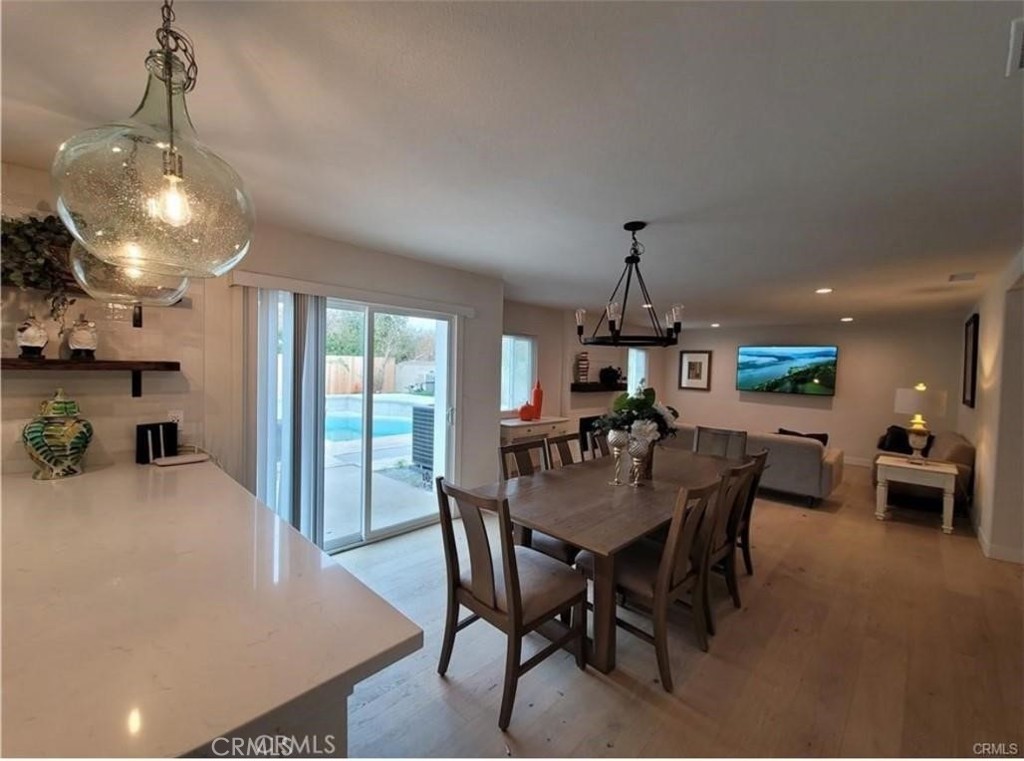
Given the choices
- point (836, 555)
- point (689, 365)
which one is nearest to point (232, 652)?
point (836, 555)

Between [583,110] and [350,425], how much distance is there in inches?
108

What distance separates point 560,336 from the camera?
243 inches

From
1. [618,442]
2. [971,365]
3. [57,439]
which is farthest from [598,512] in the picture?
[971,365]

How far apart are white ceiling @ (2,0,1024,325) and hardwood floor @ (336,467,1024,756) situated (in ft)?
7.67

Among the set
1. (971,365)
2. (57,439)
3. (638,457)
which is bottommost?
(638,457)

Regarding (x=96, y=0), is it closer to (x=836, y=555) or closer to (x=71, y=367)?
(x=71, y=367)

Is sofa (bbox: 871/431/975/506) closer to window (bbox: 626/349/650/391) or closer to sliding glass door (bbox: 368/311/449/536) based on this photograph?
window (bbox: 626/349/650/391)

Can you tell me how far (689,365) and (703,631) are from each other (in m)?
7.23

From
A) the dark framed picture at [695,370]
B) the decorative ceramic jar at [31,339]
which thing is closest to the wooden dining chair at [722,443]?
the decorative ceramic jar at [31,339]

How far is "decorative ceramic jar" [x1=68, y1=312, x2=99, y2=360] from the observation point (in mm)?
1958

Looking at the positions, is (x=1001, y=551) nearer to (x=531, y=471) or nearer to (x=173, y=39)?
(x=531, y=471)

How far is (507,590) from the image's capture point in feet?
5.57

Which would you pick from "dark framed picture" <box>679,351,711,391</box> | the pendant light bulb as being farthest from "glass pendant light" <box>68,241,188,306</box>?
"dark framed picture" <box>679,351,711,391</box>

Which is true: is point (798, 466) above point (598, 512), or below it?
below
